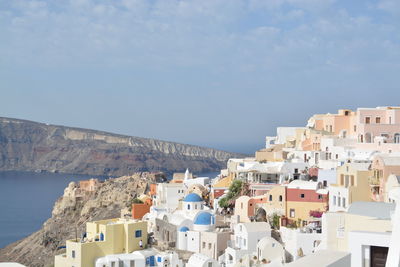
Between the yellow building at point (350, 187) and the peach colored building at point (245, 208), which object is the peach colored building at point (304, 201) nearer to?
the yellow building at point (350, 187)

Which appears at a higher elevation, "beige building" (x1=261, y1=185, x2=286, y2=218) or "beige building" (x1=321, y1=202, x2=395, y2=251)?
"beige building" (x1=321, y1=202, x2=395, y2=251)

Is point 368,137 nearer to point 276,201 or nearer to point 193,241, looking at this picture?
point 276,201

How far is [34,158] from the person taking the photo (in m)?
180

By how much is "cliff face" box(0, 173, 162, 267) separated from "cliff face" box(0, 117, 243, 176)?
10345 cm

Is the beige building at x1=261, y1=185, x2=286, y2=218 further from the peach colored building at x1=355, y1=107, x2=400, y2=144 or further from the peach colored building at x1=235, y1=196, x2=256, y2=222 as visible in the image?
the peach colored building at x1=355, y1=107, x2=400, y2=144

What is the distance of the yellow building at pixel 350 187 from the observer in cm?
2133

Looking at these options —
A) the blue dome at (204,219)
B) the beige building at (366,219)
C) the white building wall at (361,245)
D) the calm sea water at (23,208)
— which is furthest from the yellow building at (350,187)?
the calm sea water at (23,208)

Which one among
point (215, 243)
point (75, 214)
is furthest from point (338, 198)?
point (75, 214)

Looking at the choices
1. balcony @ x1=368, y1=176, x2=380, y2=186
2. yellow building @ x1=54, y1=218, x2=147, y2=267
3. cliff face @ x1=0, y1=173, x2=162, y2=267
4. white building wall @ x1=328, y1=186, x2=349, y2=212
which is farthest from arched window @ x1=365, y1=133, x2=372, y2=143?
cliff face @ x1=0, y1=173, x2=162, y2=267

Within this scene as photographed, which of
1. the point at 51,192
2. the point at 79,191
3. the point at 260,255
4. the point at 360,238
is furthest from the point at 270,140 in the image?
the point at 51,192

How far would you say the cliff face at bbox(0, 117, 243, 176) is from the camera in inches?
6289

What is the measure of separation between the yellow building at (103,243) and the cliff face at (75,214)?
442 inches

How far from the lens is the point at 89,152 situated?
551 feet

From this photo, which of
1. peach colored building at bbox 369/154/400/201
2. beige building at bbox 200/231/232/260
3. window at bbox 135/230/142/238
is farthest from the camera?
window at bbox 135/230/142/238
